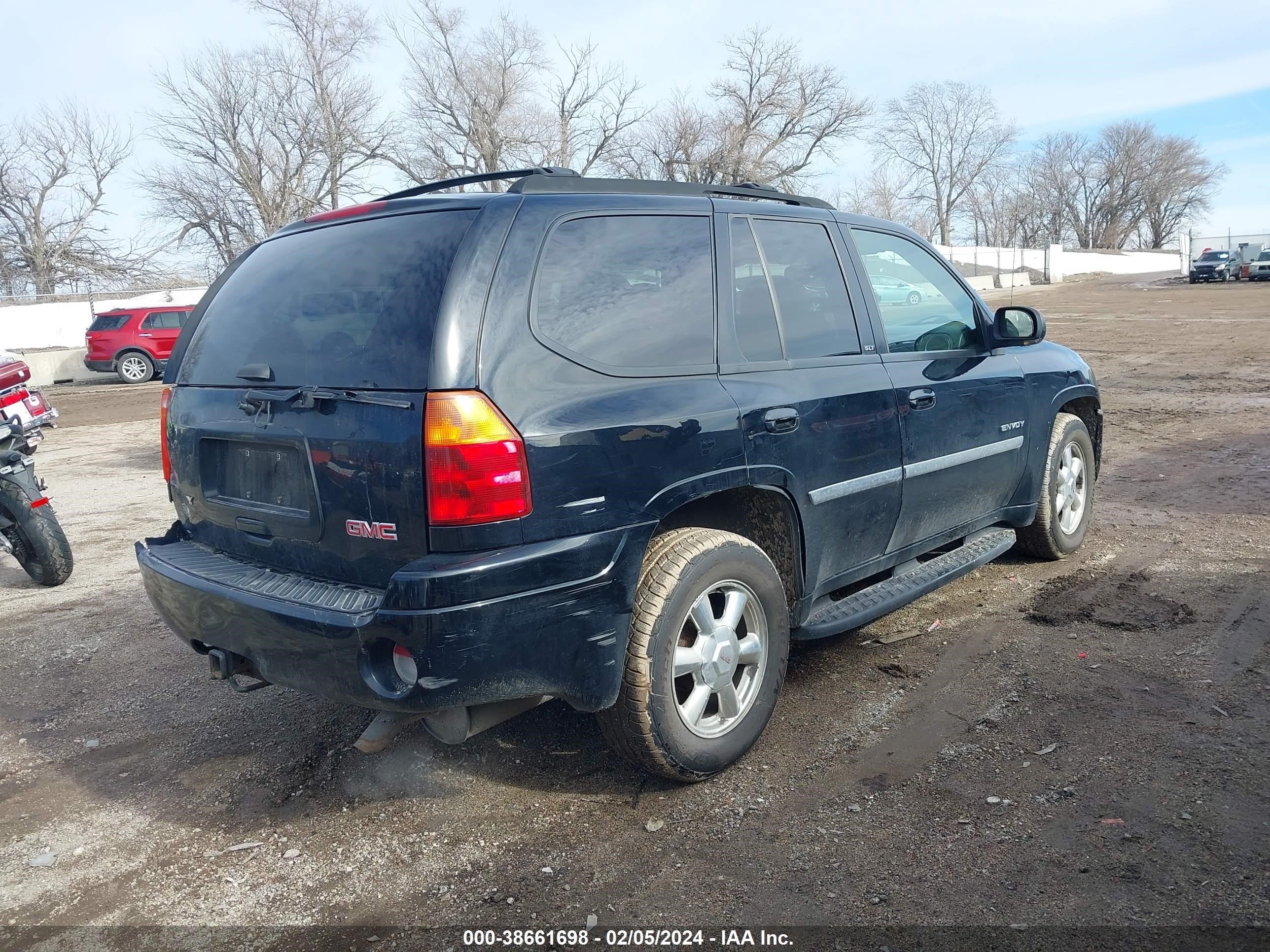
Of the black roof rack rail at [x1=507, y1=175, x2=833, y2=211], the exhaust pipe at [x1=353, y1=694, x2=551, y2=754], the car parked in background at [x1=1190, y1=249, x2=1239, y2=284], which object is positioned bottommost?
the exhaust pipe at [x1=353, y1=694, x2=551, y2=754]

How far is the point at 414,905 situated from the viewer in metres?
2.67

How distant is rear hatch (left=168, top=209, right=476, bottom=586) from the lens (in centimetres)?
267

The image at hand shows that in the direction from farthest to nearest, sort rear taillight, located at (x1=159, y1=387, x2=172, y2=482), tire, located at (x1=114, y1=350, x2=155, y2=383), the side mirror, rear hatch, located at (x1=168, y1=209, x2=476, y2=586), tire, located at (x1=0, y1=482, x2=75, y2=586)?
tire, located at (x1=114, y1=350, x2=155, y2=383)
tire, located at (x1=0, y1=482, x2=75, y2=586)
the side mirror
rear taillight, located at (x1=159, y1=387, x2=172, y2=482)
rear hatch, located at (x1=168, y1=209, x2=476, y2=586)

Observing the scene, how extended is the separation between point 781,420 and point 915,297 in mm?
1403

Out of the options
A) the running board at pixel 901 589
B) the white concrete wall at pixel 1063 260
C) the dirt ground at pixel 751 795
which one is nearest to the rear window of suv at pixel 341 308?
the dirt ground at pixel 751 795

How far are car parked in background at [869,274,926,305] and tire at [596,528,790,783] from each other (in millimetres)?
1372

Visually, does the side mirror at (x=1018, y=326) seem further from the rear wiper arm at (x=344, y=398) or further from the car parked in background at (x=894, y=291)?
the rear wiper arm at (x=344, y=398)

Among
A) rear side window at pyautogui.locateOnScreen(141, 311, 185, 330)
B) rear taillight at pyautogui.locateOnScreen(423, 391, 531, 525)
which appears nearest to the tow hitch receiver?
rear taillight at pyautogui.locateOnScreen(423, 391, 531, 525)

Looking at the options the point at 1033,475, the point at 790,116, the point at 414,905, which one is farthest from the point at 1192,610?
the point at 790,116

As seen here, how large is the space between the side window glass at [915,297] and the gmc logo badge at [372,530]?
7.47ft

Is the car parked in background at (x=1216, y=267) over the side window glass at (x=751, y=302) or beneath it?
over

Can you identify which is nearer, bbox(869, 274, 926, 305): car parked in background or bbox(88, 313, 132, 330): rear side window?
bbox(869, 274, 926, 305): car parked in background

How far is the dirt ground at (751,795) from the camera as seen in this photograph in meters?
2.60

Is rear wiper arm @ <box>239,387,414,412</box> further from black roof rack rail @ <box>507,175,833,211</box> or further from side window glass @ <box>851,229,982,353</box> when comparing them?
side window glass @ <box>851,229,982,353</box>
